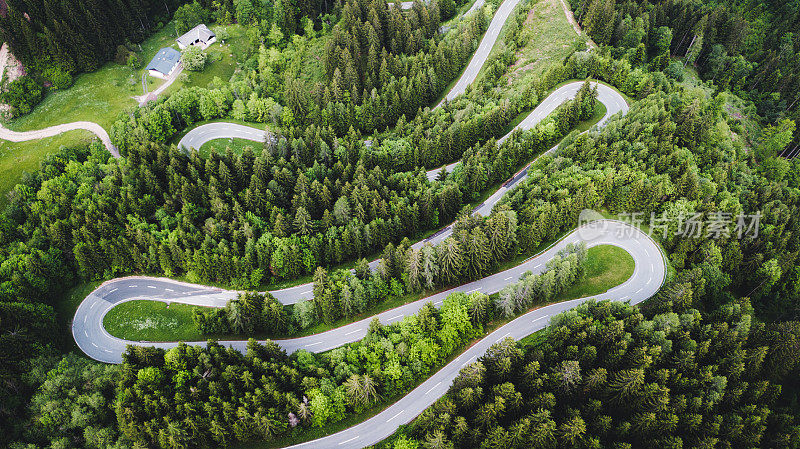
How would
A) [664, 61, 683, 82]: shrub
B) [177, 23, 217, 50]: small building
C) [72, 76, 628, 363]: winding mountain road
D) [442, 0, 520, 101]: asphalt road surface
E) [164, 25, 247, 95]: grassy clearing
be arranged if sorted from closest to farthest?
[72, 76, 628, 363]: winding mountain road, [664, 61, 683, 82]: shrub, [164, 25, 247, 95]: grassy clearing, [442, 0, 520, 101]: asphalt road surface, [177, 23, 217, 50]: small building

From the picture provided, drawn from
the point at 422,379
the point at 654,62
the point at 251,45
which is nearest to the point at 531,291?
the point at 422,379

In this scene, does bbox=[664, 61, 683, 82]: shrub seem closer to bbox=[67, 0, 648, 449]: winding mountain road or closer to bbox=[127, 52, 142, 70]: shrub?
bbox=[67, 0, 648, 449]: winding mountain road

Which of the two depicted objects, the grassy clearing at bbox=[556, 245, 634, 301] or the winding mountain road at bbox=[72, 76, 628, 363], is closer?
the winding mountain road at bbox=[72, 76, 628, 363]

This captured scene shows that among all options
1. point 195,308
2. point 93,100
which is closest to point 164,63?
point 93,100

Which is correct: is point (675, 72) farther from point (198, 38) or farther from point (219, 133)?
point (198, 38)

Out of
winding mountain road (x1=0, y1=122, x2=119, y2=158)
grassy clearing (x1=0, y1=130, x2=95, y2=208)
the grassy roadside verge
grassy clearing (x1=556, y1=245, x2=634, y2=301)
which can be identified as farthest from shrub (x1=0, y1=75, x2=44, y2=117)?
grassy clearing (x1=556, y1=245, x2=634, y2=301)

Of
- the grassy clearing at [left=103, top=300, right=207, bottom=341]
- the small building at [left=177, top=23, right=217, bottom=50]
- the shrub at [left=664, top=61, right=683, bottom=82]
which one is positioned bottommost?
the grassy clearing at [left=103, top=300, right=207, bottom=341]
